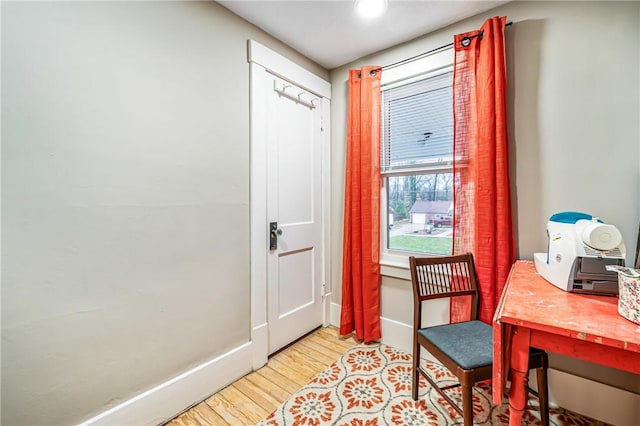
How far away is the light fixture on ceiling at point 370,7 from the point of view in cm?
156

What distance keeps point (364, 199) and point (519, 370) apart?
4.75ft

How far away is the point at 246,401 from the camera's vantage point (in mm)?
1595

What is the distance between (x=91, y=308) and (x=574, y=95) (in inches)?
107

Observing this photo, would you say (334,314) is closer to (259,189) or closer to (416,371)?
(416,371)

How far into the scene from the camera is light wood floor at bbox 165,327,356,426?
4.84 feet

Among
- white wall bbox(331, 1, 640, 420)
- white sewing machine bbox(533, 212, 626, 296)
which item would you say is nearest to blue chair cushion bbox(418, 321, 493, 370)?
white sewing machine bbox(533, 212, 626, 296)

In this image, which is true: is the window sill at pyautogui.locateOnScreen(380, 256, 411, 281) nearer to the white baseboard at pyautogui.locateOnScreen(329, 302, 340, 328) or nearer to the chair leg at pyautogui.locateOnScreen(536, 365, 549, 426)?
the white baseboard at pyautogui.locateOnScreen(329, 302, 340, 328)

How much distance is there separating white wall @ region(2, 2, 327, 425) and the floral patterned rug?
2.01 ft

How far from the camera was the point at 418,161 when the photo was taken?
81.0 inches

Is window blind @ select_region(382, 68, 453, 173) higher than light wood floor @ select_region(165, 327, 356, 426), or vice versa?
window blind @ select_region(382, 68, 453, 173)

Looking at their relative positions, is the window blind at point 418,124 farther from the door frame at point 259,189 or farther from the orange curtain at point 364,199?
the door frame at point 259,189

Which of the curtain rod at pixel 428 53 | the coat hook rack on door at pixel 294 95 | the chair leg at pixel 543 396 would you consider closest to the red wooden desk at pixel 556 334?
the chair leg at pixel 543 396

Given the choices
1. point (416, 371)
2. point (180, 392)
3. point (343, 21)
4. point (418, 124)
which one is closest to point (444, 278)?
point (416, 371)

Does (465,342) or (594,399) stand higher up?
(465,342)
